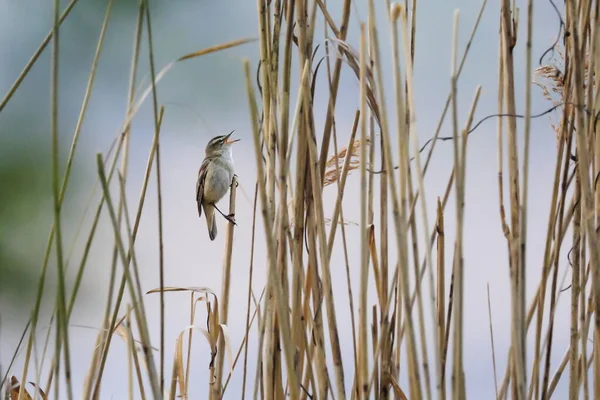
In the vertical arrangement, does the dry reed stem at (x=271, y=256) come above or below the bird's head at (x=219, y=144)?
below

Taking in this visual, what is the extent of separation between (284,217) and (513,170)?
32cm

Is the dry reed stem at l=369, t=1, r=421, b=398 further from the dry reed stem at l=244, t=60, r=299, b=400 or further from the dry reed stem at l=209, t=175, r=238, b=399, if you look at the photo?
the dry reed stem at l=209, t=175, r=238, b=399

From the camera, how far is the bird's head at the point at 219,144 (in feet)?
8.16

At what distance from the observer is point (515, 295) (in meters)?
0.91

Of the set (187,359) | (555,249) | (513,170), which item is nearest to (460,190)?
(513,170)

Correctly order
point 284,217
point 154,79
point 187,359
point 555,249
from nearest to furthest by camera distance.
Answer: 1. point 154,79
2. point 284,217
3. point 555,249
4. point 187,359

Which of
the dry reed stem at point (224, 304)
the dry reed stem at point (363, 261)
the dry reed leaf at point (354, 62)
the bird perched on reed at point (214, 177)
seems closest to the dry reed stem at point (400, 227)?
the dry reed stem at point (363, 261)

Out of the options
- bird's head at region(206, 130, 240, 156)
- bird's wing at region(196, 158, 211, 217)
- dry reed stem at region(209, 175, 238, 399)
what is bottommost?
dry reed stem at region(209, 175, 238, 399)

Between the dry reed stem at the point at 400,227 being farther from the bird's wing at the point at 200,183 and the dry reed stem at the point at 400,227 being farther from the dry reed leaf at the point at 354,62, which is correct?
the bird's wing at the point at 200,183

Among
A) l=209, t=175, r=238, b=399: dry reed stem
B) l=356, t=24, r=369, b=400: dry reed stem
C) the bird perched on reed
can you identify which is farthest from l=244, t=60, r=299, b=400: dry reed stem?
the bird perched on reed

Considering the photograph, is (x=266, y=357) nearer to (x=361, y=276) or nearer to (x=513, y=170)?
(x=361, y=276)

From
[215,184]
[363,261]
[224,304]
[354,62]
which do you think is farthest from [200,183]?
[363,261]

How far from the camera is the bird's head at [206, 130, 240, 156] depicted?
2488 mm

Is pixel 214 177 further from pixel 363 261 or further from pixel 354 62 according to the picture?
pixel 363 261
